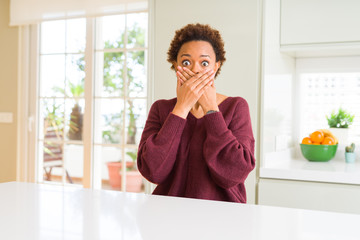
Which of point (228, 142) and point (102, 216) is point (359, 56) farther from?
point (102, 216)

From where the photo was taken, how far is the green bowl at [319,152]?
2352mm

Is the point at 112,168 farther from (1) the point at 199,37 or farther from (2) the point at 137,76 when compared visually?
(1) the point at 199,37

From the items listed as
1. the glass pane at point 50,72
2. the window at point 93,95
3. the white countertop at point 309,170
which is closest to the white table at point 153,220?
the white countertop at point 309,170

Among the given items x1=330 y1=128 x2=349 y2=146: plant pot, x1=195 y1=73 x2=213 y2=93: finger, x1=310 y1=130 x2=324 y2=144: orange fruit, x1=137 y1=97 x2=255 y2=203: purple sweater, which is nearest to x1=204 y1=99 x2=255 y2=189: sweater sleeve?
x1=137 y1=97 x2=255 y2=203: purple sweater

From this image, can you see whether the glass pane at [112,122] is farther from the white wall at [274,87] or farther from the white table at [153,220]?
the white table at [153,220]

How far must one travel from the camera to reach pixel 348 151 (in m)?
2.39

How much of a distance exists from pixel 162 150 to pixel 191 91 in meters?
0.22

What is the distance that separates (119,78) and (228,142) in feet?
15.0

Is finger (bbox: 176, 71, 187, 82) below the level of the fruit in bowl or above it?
above

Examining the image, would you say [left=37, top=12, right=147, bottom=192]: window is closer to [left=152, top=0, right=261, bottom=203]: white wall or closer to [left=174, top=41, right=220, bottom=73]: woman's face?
[left=152, top=0, right=261, bottom=203]: white wall

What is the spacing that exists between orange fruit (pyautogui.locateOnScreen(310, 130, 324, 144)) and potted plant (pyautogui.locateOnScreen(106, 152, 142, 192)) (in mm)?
2905

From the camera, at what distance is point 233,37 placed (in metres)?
2.14

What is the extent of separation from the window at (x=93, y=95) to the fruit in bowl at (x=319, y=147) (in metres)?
1.43

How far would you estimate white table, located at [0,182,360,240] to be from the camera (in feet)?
2.43
